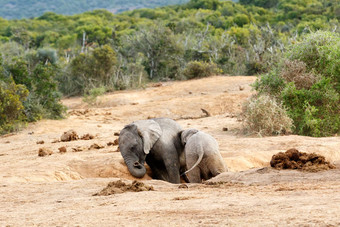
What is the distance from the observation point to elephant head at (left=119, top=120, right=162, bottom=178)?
25.6 ft

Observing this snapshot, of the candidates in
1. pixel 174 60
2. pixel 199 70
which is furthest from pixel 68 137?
pixel 174 60

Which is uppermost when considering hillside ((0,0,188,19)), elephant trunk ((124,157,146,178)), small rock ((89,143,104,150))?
hillside ((0,0,188,19))

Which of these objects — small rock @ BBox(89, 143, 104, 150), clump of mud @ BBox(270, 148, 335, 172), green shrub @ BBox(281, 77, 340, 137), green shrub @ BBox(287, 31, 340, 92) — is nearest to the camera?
clump of mud @ BBox(270, 148, 335, 172)

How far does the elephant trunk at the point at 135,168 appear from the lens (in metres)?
7.69

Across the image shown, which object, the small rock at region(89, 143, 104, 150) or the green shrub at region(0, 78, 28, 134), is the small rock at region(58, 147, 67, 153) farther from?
the green shrub at region(0, 78, 28, 134)

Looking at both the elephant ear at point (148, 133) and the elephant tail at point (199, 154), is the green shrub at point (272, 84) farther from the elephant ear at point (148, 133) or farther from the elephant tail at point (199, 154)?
the elephant tail at point (199, 154)

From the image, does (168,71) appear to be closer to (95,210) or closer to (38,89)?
(38,89)

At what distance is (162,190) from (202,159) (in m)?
1.98

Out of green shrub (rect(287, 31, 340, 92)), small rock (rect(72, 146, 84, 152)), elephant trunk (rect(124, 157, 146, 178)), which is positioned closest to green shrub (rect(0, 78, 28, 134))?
small rock (rect(72, 146, 84, 152))

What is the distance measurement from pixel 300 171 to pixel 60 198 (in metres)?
2.68

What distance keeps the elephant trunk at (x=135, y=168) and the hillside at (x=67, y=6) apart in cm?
13130

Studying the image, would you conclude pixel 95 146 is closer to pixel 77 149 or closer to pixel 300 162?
pixel 77 149

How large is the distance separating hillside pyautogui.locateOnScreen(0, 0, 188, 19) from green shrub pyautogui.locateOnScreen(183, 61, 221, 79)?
118 metres

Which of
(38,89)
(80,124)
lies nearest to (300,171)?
(80,124)
